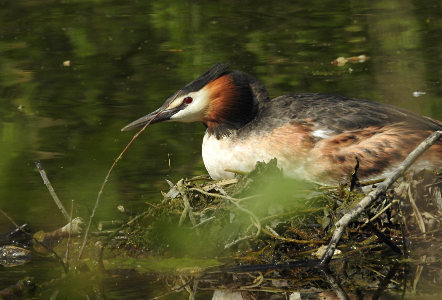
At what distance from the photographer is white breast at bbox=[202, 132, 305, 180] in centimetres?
724

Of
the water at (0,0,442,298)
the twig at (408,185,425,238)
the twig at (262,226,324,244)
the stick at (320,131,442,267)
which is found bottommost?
the water at (0,0,442,298)

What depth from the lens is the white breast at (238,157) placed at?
7239 mm

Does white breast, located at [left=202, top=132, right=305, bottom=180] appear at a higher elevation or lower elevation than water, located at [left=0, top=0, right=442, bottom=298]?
higher

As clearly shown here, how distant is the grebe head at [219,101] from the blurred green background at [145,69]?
0.60 m

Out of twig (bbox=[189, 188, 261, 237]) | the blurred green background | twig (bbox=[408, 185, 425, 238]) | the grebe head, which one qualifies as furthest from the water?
twig (bbox=[408, 185, 425, 238])

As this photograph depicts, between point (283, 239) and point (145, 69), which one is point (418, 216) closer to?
point (283, 239)

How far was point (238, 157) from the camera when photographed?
736 centimetres

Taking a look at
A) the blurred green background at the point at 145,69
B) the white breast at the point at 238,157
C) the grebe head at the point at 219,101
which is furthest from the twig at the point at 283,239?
the grebe head at the point at 219,101

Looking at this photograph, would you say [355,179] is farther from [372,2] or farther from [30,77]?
[372,2]

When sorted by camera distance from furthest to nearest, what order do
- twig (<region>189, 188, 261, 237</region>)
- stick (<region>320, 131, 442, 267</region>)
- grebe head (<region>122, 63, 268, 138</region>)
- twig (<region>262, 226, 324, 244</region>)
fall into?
1. grebe head (<region>122, 63, 268, 138</region>)
2. twig (<region>189, 188, 261, 237</region>)
3. twig (<region>262, 226, 324, 244</region>)
4. stick (<region>320, 131, 442, 267</region>)

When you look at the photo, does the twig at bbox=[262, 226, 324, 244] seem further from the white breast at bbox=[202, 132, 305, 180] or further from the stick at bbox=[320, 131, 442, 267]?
the white breast at bbox=[202, 132, 305, 180]

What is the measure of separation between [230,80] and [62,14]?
984 cm

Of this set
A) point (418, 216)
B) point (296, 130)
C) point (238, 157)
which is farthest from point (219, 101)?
point (418, 216)

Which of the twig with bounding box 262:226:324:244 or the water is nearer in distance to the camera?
the twig with bounding box 262:226:324:244
